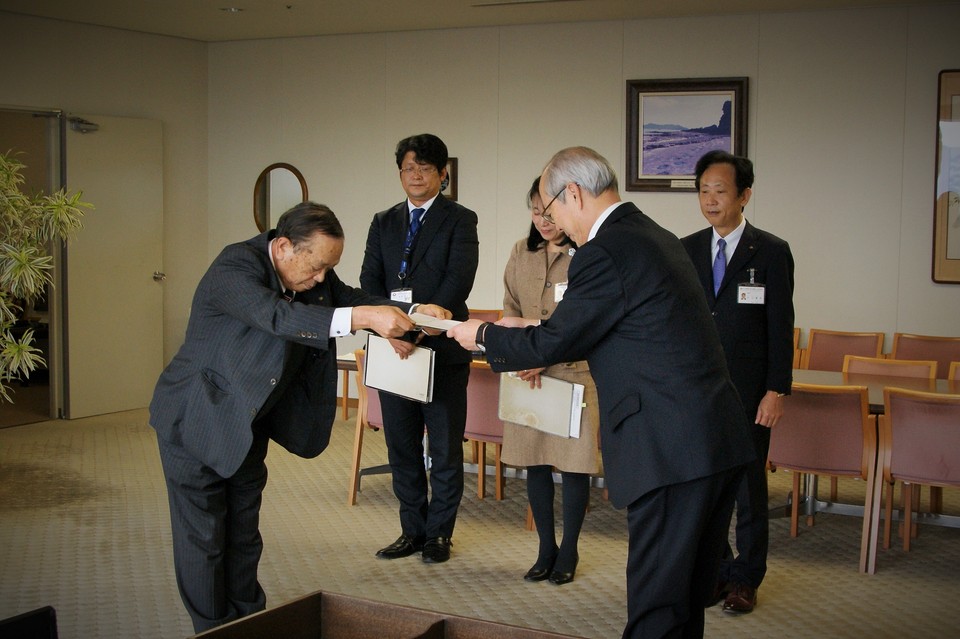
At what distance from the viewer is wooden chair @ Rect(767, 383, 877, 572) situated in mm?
4707

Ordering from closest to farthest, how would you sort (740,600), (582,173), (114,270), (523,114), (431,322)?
(582,173) → (431,322) → (740,600) → (523,114) → (114,270)

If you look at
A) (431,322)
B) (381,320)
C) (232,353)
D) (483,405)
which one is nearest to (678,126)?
(483,405)

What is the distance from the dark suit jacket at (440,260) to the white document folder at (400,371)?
374mm

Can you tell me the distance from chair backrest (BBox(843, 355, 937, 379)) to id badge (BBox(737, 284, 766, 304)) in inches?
81.6

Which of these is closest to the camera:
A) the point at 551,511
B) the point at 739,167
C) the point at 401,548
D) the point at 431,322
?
the point at 431,322

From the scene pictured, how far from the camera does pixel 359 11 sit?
819cm

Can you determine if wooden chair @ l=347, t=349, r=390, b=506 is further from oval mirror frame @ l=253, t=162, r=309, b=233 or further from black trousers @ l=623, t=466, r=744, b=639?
oval mirror frame @ l=253, t=162, r=309, b=233

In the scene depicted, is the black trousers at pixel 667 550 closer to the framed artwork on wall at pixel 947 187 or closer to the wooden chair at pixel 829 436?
the wooden chair at pixel 829 436

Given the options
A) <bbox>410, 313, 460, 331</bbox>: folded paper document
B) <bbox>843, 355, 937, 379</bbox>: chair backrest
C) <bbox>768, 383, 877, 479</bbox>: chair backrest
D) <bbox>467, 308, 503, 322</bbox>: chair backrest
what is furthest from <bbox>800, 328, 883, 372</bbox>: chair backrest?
<bbox>410, 313, 460, 331</bbox>: folded paper document

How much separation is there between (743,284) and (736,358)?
304 millimetres

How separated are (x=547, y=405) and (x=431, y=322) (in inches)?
33.4

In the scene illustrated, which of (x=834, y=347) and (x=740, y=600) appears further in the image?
(x=834, y=347)

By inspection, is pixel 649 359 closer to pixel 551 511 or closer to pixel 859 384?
pixel 551 511

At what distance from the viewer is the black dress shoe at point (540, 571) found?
4.57 meters
